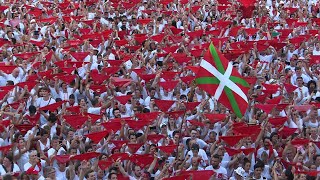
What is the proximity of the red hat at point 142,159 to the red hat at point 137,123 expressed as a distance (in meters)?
1.12

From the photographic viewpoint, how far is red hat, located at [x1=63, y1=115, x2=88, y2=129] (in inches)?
485

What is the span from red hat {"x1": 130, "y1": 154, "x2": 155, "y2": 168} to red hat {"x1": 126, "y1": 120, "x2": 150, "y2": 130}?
1.12 m

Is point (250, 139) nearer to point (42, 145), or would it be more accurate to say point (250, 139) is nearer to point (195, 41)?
point (42, 145)

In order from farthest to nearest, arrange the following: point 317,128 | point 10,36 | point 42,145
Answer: point 10,36
point 317,128
point 42,145

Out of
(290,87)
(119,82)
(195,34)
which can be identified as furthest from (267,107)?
(195,34)

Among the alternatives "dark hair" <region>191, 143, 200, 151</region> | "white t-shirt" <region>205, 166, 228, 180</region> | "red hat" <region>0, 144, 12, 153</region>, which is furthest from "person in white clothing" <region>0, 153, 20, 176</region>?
"white t-shirt" <region>205, 166, 228, 180</region>

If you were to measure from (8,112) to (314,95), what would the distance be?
5.31 m

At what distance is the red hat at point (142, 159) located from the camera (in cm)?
1118

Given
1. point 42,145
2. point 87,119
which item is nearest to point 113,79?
point 87,119

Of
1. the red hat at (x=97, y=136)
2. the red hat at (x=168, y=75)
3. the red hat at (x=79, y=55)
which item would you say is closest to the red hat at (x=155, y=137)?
the red hat at (x=97, y=136)

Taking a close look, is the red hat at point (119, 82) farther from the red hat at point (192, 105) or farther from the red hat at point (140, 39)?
the red hat at point (140, 39)

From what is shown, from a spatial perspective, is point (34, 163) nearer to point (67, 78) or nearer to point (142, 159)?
point (142, 159)

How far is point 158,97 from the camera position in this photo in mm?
14008

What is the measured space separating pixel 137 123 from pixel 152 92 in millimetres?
1687
